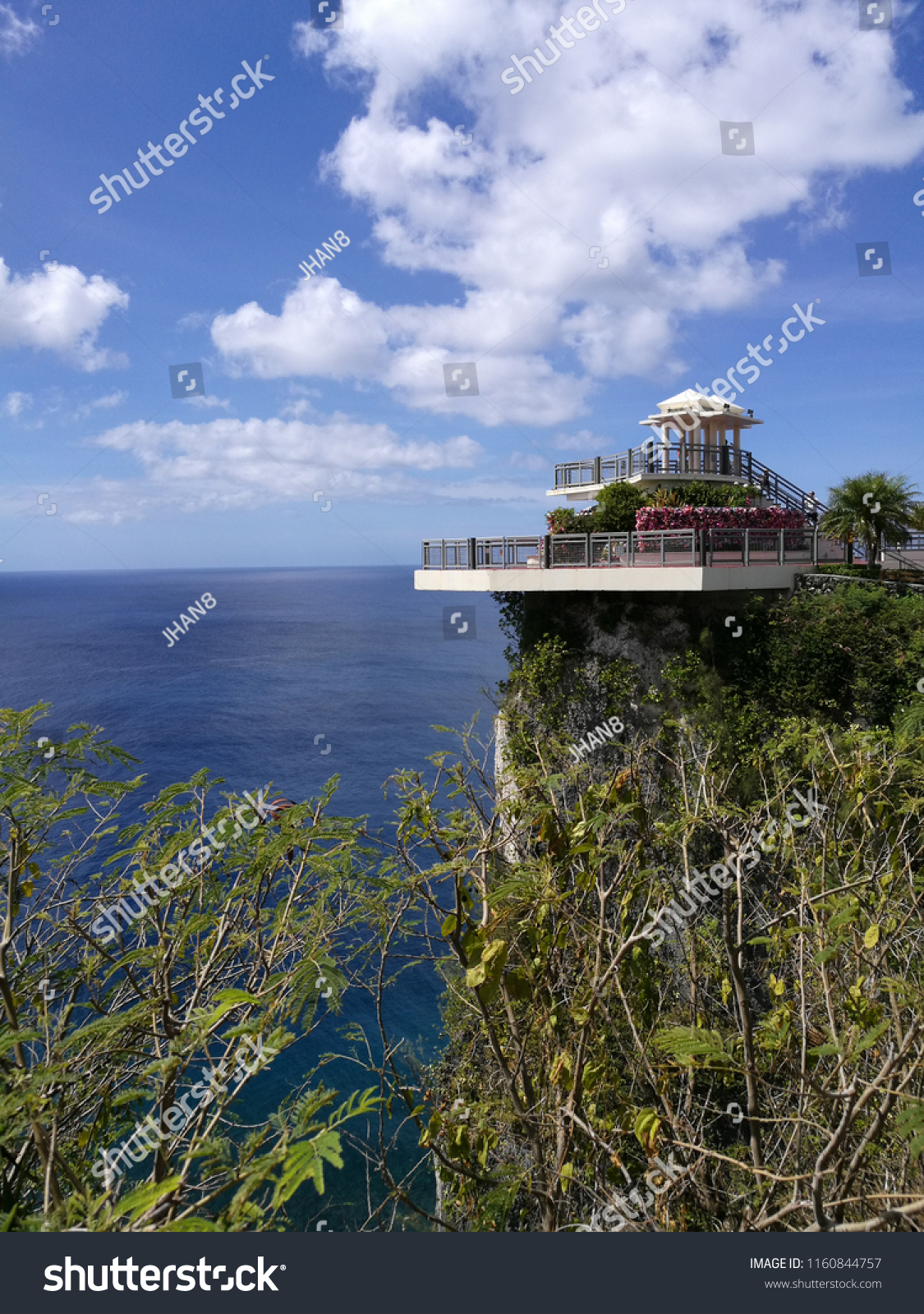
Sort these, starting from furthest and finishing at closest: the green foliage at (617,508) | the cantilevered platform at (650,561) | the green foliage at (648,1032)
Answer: the green foliage at (617,508) → the cantilevered platform at (650,561) → the green foliage at (648,1032)

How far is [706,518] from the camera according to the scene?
14.6 m

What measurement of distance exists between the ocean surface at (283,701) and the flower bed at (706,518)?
16.1 feet

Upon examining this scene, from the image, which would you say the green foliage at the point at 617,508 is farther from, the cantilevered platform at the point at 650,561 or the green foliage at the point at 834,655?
the green foliage at the point at 834,655

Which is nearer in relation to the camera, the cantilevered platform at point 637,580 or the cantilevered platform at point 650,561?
the cantilevered platform at point 637,580

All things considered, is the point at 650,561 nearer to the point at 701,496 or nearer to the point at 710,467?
the point at 701,496

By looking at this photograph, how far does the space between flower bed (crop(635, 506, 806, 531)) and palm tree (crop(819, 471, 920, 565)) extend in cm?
200

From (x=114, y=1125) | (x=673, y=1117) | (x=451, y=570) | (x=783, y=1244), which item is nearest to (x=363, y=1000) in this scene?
(x=451, y=570)

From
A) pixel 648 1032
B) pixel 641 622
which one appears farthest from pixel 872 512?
pixel 648 1032

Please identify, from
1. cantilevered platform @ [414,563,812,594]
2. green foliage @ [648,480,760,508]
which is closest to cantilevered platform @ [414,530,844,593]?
cantilevered platform @ [414,563,812,594]

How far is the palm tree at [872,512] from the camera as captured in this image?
51.8ft

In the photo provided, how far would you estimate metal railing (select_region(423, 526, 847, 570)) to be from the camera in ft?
43.2

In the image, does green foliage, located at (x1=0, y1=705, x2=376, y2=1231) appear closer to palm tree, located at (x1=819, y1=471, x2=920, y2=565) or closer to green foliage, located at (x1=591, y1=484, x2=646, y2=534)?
green foliage, located at (x1=591, y1=484, x2=646, y2=534)

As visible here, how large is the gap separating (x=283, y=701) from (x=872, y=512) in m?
41.1

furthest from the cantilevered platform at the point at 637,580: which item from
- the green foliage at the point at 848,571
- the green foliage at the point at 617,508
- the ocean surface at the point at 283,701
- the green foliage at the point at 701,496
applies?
the green foliage at the point at 701,496
